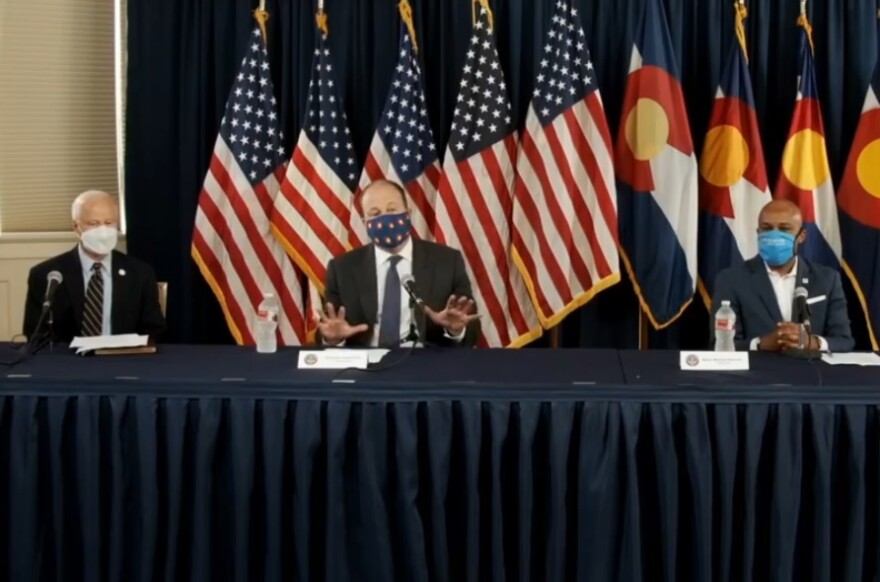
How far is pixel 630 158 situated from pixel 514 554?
2.56 metres

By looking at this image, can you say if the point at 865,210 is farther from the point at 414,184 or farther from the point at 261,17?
the point at 261,17

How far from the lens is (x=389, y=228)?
3.58 m

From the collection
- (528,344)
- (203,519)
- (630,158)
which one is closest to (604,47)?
(630,158)

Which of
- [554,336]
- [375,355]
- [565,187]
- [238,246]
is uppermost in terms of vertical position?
[565,187]

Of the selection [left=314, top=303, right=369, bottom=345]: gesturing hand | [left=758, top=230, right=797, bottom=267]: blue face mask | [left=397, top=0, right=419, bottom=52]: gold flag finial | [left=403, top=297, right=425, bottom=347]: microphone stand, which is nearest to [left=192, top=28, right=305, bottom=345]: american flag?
[left=397, top=0, right=419, bottom=52]: gold flag finial

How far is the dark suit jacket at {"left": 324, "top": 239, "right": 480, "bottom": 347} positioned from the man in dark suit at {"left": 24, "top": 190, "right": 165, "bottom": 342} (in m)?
0.81

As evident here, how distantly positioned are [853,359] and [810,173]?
187 cm

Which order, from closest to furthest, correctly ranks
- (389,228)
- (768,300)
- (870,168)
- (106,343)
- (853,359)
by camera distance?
(853,359), (106,343), (389,228), (768,300), (870,168)

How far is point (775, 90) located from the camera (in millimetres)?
4871

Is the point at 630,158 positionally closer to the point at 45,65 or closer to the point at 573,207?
the point at 573,207

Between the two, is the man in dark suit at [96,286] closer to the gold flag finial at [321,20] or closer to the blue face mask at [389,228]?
the blue face mask at [389,228]

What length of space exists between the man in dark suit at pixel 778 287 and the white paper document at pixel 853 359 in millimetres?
499

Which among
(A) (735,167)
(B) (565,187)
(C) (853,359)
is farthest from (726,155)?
(C) (853,359)

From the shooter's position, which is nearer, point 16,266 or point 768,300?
point 768,300
